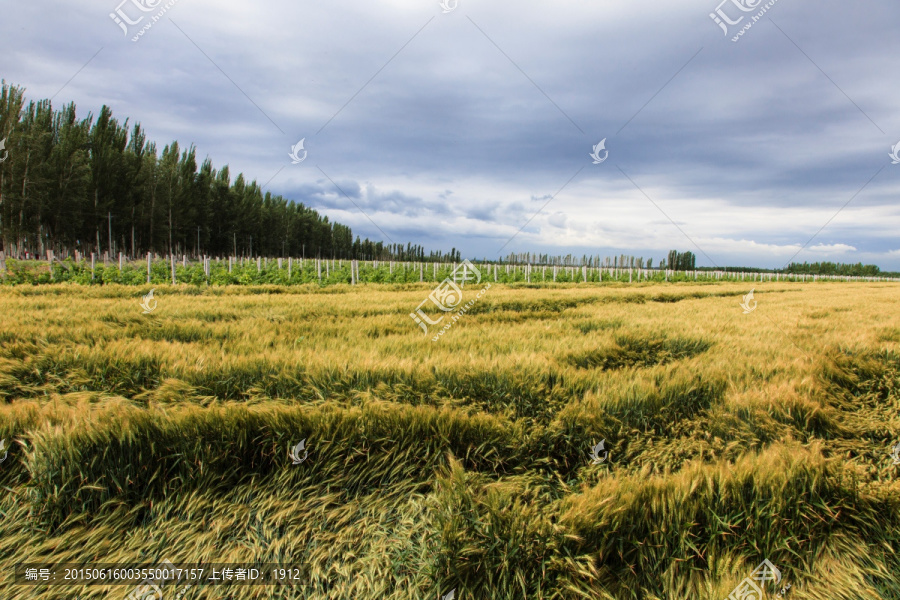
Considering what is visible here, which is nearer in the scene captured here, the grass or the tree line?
the grass

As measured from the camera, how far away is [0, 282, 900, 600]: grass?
1.40 m

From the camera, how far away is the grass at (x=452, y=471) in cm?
140

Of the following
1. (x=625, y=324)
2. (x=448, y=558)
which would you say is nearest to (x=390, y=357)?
(x=448, y=558)

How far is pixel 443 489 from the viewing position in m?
1.60

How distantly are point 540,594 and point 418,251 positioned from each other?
346 feet

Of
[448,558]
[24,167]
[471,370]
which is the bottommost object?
[448,558]

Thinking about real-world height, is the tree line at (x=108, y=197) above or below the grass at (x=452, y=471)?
above

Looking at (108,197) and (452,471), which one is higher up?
(108,197)

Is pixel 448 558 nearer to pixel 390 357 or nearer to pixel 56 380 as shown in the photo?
pixel 390 357

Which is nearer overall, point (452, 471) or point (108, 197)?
point (452, 471)

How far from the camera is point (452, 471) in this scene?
170 centimetres

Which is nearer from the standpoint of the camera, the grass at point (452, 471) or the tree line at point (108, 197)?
the grass at point (452, 471)

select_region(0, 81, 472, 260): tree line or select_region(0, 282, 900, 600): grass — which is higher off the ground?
select_region(0, 81, 472, 260): tree line

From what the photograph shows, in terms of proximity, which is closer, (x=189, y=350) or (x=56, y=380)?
(x=56, y=380)
